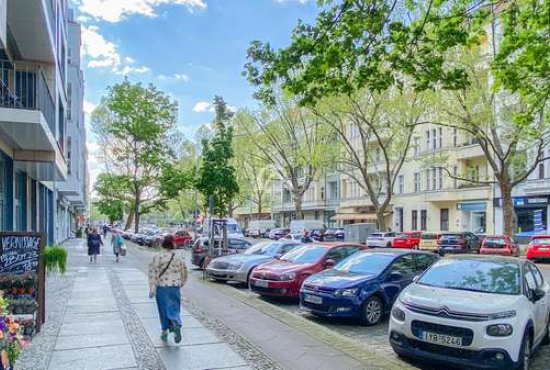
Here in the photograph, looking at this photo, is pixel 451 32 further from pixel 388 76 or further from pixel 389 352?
pixel 389 352

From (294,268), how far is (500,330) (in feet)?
20.6

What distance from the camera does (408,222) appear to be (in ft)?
155

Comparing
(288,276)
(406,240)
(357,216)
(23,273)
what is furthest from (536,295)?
(357,216)

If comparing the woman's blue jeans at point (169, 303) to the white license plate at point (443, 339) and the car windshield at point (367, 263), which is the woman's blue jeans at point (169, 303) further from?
the car windshield at point (367, 263)

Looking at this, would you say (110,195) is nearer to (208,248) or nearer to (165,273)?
(208,248)

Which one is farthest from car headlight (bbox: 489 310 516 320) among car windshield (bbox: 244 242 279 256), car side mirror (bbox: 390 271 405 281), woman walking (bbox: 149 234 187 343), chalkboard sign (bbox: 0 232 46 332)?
car windshield (bbox: 244 242 279 256)

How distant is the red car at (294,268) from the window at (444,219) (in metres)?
32.3

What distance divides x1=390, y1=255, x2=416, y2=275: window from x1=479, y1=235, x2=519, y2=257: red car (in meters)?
17.4

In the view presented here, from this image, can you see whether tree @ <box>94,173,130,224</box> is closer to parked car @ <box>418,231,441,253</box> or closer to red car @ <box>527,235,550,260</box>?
parked car @ <box>418,231,441,253</box>

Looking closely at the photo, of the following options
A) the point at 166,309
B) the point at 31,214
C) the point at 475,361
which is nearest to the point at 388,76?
the point at 475,361

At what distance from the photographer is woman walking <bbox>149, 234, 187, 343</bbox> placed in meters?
6.88

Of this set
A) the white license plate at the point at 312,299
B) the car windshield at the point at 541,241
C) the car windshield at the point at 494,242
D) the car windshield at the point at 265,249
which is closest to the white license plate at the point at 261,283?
the white license plate at the point at 312,299

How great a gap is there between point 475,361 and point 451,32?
5.30m

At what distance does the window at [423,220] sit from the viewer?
1770 inches
